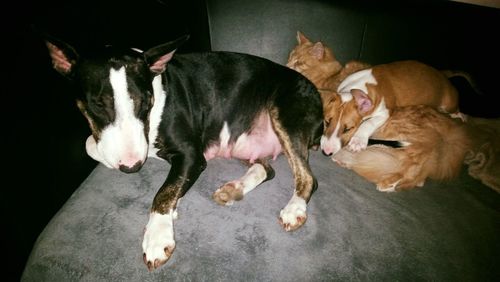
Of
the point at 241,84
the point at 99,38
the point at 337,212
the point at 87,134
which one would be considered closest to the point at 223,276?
the point at 337,212

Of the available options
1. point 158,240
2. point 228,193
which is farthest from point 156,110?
point 158,240

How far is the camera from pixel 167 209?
1.94 metres

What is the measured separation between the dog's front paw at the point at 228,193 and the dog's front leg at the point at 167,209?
21cm

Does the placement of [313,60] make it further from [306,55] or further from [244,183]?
[244,183]

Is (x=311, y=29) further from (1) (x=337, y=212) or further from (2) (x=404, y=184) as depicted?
(1) (x=337, y=212)

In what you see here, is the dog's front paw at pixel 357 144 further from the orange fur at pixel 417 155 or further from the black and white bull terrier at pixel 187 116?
the black and white bull terrier at pixel 187 116

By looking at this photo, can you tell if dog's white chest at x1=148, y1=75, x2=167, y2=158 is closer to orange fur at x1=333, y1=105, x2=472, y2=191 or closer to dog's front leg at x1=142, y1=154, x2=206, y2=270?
dog's front leg at x1=142, y1=154, x2=206, y2=270

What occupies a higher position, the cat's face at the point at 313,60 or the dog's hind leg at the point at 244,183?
the cat's face at the point at 313,60

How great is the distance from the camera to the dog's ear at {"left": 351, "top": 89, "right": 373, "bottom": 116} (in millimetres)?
2867

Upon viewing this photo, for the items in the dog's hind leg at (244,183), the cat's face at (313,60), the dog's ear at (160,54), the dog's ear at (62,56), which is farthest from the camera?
the cat's face at (313,60)

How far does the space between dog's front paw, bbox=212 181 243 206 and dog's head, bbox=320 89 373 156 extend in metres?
1.07

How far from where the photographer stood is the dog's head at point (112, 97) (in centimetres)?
174

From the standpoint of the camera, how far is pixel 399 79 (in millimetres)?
3180

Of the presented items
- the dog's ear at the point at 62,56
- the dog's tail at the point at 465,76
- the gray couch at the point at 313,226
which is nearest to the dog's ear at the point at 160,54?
the dog's ear at the point at 62,56
